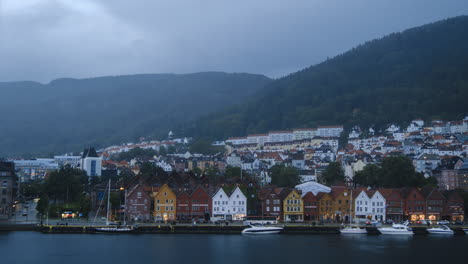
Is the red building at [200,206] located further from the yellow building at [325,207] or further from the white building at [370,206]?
the white building at [370,206]

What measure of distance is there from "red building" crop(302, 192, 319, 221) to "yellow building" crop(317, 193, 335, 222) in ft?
1.82

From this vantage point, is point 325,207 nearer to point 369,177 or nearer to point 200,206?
point 200,206

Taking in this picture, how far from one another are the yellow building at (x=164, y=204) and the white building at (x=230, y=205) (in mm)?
5377

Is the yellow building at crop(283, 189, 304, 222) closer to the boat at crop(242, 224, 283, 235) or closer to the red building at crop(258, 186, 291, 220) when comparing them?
the red building at crop(258, 186, 291, 220)

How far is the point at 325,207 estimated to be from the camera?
250ft

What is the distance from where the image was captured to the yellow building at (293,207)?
75375mm

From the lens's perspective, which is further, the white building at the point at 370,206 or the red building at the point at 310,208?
the white building at the point at 370,206

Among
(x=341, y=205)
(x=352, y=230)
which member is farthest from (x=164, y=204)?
(x=352, y=230)

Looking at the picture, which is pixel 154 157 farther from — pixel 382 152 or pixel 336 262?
pixel 336 262

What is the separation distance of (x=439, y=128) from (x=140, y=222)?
150m

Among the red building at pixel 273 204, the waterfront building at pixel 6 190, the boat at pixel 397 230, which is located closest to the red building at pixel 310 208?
the red building at pixel 273 204

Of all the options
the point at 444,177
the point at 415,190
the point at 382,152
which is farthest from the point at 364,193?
the point at 382,152

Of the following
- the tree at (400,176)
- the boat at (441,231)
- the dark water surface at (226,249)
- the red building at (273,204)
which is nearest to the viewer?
the dark water surface at (226,249)

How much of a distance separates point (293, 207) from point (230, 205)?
28.0 feet
